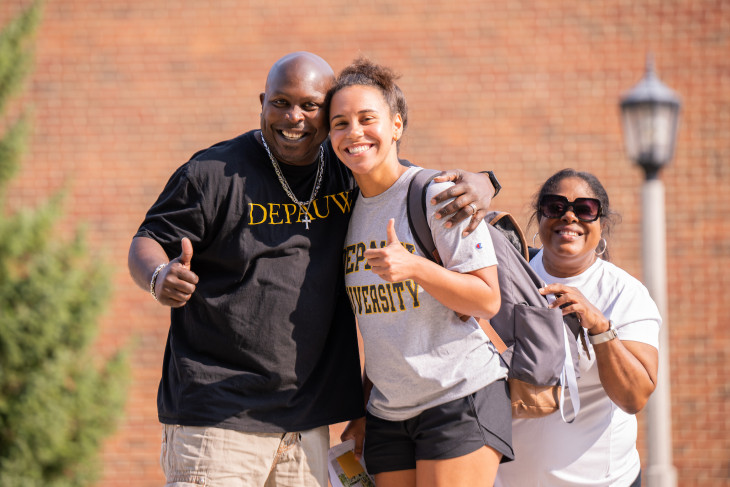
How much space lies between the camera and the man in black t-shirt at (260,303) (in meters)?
2.54

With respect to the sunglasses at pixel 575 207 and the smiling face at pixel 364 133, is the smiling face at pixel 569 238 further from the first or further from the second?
the smiling face at pixel 364 133

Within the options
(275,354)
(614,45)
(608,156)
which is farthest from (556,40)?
(275,354)

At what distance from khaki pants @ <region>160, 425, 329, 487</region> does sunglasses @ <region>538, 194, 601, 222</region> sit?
1.18 m

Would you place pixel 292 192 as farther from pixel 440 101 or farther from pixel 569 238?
pixel 440 101

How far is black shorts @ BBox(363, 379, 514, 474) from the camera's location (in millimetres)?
2438

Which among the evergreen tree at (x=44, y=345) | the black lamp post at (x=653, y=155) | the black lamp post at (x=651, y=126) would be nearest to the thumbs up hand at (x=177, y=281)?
the black lamp post at (x=653, y=155)

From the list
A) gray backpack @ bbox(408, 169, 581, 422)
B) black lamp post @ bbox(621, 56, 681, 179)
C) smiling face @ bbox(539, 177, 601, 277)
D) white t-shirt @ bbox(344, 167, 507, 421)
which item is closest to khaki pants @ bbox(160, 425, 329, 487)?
white t-shirt @ bbox(344, 167, 507, 421)

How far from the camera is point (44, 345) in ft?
24.7

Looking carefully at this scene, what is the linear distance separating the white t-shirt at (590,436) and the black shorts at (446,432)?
35 cm

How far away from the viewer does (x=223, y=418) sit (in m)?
2.52

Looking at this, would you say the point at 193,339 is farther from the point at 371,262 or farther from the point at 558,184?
the point at 558,184

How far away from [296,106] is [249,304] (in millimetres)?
667

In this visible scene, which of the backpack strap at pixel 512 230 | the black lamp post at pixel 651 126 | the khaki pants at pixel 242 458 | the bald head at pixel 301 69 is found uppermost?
the black lamp post at pixel 651 126

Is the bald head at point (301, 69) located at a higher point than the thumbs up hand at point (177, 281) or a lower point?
higher
